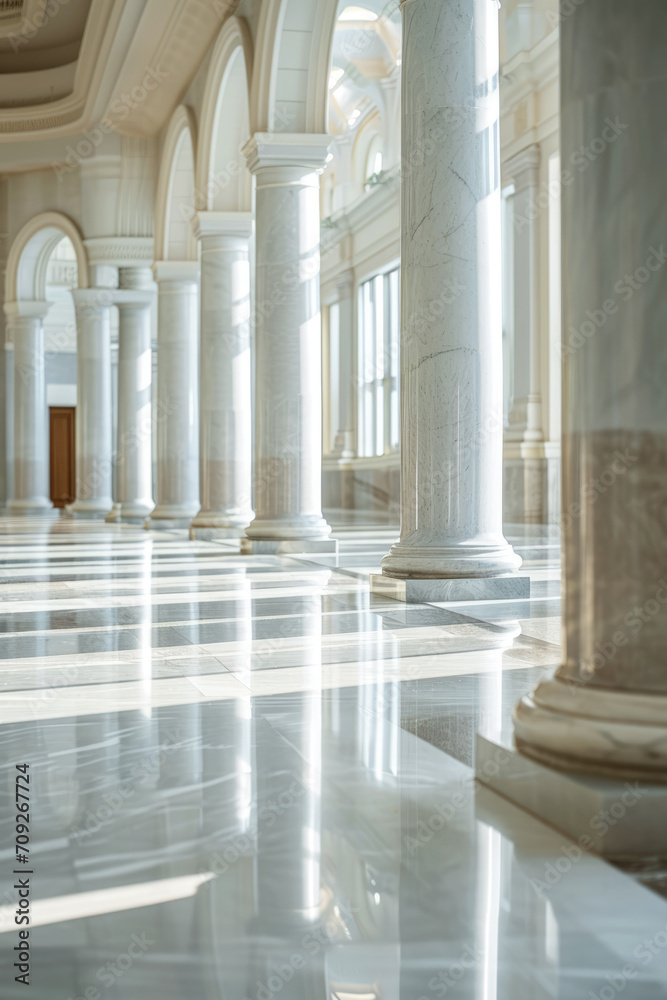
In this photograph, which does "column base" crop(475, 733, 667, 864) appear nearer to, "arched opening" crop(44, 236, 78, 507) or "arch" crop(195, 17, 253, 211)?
"arch" crop(195, 17, 253, 211)

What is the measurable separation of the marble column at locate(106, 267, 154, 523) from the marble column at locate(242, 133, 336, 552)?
1105cm

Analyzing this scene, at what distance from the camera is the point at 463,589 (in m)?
8.20

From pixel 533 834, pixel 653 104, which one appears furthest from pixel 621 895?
A: pixel 653 104

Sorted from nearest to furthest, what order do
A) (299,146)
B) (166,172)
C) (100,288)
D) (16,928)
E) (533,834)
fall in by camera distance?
1. (16,928)
2. (533,834)
3. (299,146)
4. (166,172)
5. (100,288)

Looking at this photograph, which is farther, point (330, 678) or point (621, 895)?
point (330, 678)

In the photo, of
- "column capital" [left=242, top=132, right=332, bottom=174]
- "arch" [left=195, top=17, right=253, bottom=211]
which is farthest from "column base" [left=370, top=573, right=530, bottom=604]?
"arch" [left=195, top=17, right=253, bottom=211]

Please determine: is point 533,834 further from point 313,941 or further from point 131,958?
point 131,958

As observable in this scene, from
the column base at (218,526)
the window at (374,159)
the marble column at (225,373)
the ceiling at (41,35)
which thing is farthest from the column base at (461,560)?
the window at (374,159)

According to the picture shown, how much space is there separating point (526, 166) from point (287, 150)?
7493 millimetres

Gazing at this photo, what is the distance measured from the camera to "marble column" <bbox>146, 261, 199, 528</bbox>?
67.8 ft

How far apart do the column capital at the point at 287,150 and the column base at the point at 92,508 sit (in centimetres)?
1461

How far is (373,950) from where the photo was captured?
91.5 inches

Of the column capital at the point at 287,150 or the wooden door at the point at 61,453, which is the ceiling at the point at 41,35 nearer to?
the column capital at the point at 287,150

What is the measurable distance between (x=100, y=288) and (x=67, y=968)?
23.9 m
